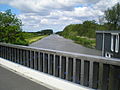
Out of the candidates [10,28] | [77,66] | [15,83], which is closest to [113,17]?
[10,28]

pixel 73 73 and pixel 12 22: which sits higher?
pixel 12 22

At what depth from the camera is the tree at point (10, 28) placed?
20844mm

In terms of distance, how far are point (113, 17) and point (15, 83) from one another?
6469 cm

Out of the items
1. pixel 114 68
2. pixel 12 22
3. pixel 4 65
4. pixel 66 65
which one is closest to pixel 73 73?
pixel 66 65

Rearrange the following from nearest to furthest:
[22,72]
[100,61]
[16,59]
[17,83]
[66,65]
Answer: [100,61] → [66,65] → [17,83] → [22,72] → [16,59]

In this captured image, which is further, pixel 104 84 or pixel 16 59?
pixel 16 59

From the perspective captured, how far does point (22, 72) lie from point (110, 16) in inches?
2499

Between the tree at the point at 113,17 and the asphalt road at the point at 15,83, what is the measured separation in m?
62.8

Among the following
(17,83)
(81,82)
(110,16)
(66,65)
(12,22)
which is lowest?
(17,83)

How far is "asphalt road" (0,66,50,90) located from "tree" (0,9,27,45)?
1310cm

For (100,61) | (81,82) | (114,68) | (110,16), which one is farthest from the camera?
(110,16)

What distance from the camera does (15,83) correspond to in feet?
22.6

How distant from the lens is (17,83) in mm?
6887

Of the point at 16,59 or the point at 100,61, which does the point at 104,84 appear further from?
the point at 16,59
